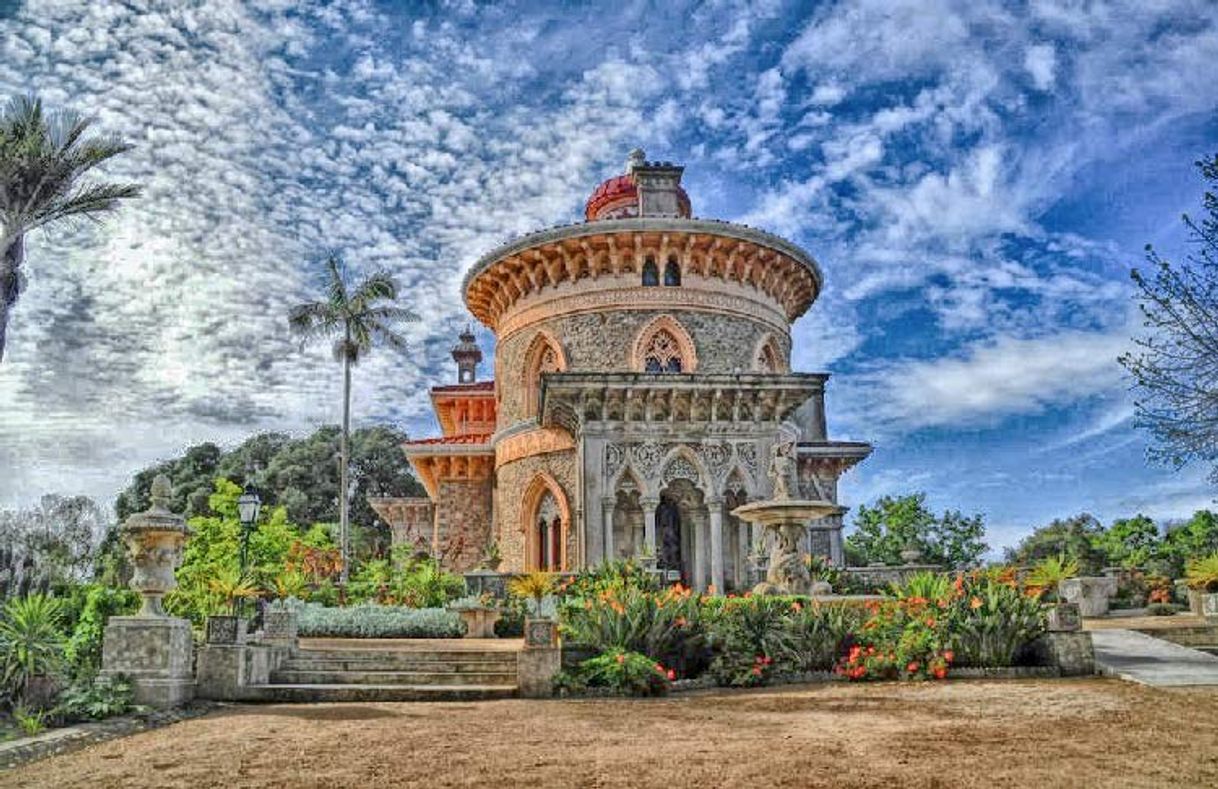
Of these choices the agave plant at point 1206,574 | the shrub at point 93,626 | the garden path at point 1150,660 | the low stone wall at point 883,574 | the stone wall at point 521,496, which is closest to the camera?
the shrub at point 93,626

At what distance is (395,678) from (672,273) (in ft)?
51.0

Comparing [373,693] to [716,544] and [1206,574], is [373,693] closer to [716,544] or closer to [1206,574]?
[716,544]

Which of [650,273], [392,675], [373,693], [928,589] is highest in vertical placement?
[650,273]

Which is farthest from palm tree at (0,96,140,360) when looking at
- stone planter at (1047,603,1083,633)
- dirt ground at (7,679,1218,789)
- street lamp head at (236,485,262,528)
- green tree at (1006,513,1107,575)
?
green tree at (1006,513,1107,575)

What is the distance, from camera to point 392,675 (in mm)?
11719

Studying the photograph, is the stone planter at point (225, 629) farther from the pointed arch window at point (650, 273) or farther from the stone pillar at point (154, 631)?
the pointed arch window at point (650, 273)

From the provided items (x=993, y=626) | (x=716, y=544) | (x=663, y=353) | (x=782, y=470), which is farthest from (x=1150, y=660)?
(x=663, y=353)

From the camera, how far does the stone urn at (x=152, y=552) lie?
1041cm

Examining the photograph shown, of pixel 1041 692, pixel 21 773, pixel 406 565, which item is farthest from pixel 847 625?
pixel 406 565

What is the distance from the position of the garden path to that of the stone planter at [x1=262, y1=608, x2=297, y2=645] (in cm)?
1040

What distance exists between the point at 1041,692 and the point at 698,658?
3.98m

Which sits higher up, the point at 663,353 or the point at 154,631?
the point at 663,353

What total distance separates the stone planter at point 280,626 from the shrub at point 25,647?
125 inches

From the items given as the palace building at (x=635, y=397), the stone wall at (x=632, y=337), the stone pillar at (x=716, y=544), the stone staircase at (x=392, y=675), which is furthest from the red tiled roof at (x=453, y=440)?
the stone staircase at (x=392, y=675)
